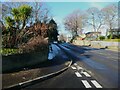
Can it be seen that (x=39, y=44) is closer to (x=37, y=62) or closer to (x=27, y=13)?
(x=37, y=62)

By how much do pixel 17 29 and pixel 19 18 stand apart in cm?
125

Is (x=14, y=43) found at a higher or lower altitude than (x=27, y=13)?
lower

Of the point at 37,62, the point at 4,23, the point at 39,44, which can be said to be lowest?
the point at 37,62

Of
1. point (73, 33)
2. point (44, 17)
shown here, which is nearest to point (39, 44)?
point (44, 17)

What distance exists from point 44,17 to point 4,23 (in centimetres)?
2438

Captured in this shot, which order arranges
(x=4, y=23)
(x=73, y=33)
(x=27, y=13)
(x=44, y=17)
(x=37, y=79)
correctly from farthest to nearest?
(x=73, y=33)
(x=44, y=17)
(x=4, y=23)
(x=27, y=13)
(x=37, y=79)

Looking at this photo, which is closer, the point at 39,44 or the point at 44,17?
the point at 39,44

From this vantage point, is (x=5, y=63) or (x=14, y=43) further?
(x=14, y=43)

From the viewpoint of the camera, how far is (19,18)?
24.2 m

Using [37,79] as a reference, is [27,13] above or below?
above

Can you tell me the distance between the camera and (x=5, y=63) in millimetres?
15750

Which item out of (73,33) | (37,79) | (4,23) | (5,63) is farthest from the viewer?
(73,33)

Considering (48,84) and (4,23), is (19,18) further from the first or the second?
(48,84)

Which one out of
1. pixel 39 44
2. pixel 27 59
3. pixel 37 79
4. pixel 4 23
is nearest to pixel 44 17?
pixel 4 23
